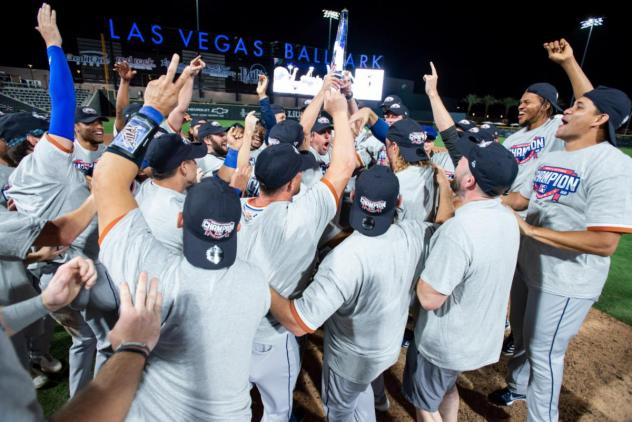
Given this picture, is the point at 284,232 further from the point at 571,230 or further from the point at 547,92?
the point at 547,92

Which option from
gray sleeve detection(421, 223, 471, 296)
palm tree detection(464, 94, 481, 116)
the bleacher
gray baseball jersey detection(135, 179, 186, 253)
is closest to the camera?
gray sleeve detection(421, 223, 471, 296)

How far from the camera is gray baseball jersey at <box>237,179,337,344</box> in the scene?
6.88 ft

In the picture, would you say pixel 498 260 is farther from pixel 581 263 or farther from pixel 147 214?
pixel 147 214

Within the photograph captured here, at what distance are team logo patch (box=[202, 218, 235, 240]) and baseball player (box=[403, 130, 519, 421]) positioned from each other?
49.1 inches

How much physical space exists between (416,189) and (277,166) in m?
1.60

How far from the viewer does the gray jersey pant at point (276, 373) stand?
2.28 metres

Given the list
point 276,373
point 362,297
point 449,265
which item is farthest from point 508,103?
point 276,373

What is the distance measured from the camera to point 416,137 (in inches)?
120

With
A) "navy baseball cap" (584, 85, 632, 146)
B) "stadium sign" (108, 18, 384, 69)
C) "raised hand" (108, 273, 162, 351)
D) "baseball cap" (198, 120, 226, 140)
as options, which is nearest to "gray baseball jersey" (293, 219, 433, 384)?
"raised hand" (108, 273, 162, 351)

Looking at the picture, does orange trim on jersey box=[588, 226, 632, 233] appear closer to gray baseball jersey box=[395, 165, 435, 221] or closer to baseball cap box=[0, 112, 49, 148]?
gray baseball jersey box=[395, 165, 435, 221]

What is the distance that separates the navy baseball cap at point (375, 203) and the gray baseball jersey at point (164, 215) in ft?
4.27

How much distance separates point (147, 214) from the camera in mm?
2418

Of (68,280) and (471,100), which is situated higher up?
(471,100)

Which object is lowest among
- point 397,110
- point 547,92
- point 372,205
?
point 372,205
